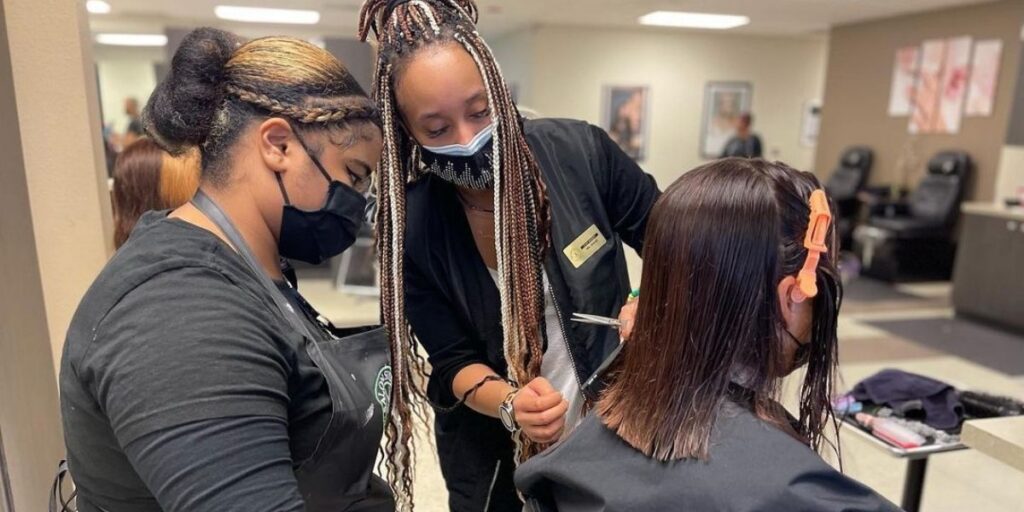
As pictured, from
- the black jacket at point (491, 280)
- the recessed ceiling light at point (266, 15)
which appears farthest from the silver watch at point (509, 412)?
the recessed ceiling light at point (266, 15)

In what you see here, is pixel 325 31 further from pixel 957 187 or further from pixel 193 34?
pixel 193 34

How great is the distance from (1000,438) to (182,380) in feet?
4.55

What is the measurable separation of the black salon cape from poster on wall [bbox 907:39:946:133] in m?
7.04

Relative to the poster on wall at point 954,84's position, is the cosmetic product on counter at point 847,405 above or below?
below

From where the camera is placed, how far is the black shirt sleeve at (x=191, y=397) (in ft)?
1.89

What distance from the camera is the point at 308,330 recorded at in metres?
0.81

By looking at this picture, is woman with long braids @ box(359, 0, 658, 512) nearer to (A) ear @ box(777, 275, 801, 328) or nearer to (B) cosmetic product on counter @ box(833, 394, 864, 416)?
(A) ear @ box(777, 275, 801, 328)

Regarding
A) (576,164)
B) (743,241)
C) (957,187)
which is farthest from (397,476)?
(957,187)

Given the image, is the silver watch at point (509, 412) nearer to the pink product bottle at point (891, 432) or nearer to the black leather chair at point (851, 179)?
the pink product bottle at point (891, 432)

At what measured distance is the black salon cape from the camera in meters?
0.73

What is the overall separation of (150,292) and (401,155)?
0.61 metres

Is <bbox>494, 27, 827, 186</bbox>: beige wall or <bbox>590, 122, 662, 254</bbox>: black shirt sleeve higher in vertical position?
<bbox>494, 27, 827, 186</bbox>: beige wall

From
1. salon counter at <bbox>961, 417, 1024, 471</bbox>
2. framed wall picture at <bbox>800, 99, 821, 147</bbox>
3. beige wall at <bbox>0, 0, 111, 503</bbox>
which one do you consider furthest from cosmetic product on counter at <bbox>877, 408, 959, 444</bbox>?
framed wall picture at <bbox>800, 99, 821, 147</bbox>

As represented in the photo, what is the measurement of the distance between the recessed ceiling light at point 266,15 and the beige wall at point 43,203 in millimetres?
6586
